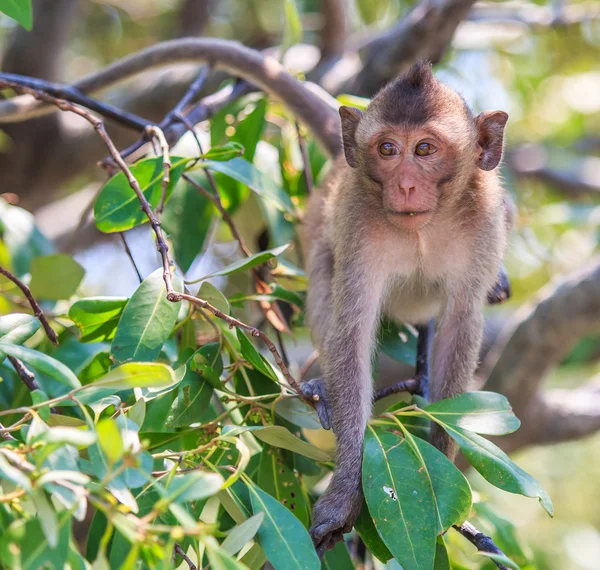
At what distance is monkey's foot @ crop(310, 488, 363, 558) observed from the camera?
2596 mm

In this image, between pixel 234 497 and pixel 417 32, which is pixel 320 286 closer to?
pixel 234 497

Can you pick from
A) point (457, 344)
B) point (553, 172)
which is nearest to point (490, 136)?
point (457, 344)

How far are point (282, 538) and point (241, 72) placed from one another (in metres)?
2.73

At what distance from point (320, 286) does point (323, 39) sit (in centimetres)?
293

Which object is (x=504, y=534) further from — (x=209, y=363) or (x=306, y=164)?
(x=306, y=164)

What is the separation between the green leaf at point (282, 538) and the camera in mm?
1973

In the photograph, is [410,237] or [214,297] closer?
[214,297]

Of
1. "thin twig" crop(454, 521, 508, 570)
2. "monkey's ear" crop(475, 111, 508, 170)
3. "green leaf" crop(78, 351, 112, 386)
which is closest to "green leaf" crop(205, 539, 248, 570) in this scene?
"thin twig" crop(454, 521, 508, 570)

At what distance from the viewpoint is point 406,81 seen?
3.03 metres

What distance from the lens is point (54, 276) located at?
3.05 m

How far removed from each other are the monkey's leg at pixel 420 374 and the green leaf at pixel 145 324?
108 centimetres

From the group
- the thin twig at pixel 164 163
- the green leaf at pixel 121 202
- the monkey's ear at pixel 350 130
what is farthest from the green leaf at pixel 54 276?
the monkey's ear at pixel 350 130

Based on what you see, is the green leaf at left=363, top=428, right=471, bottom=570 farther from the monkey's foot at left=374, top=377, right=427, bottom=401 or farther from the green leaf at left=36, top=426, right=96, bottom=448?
the green leaf at left=36, top=426, right=96, bottom=448

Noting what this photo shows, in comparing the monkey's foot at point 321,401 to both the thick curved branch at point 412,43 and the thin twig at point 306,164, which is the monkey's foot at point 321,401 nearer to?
the thin twig at point 306,164
